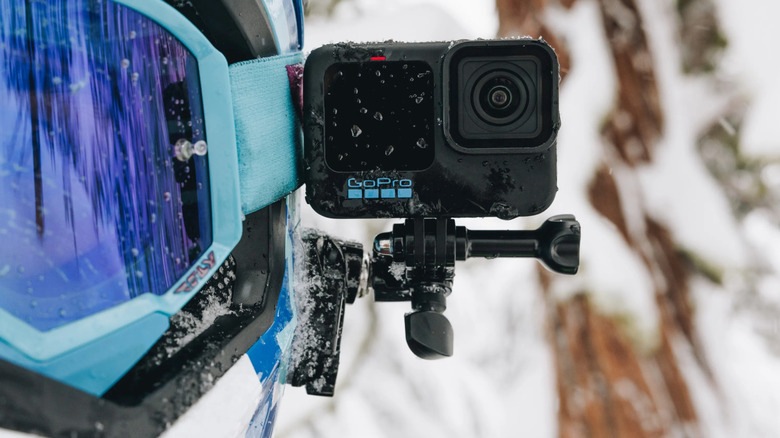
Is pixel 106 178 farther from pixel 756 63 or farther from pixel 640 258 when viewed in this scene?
pixel 756 63

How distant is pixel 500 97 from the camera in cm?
87

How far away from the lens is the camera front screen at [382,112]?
873 mm

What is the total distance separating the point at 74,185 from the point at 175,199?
0.11 m

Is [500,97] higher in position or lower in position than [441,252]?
higher

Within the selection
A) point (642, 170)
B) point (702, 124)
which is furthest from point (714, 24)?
point (642, 170)

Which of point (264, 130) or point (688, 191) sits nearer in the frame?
point (264, 130)

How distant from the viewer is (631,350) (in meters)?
2.11

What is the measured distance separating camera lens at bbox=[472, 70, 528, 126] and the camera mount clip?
0.58 ft

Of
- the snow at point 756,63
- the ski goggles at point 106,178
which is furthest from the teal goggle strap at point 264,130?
the snow at point 756,63

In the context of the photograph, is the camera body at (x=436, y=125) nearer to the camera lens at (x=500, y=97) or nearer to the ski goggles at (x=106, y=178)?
the camera lens at (x=500, y=97)

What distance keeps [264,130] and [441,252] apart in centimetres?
32

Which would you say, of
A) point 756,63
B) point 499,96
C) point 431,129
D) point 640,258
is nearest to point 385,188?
point 431,129

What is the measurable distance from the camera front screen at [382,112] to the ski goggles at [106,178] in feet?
0.50

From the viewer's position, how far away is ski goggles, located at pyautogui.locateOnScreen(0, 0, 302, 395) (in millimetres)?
687
